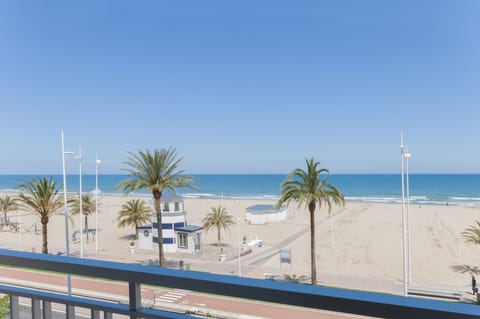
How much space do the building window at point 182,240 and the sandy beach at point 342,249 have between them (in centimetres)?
129

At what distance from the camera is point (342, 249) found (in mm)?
30031

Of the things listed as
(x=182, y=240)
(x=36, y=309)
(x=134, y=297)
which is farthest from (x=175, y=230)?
(x=134, y=297)

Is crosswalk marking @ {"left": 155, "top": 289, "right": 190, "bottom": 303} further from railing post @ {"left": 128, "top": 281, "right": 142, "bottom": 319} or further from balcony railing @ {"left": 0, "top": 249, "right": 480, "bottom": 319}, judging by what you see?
railing post @ {"left": 128, "top": 281, "right": 142, "bottom": 319}

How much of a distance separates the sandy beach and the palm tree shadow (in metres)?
0.05

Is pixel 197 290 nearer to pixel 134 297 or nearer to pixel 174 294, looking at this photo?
pixel 134 297

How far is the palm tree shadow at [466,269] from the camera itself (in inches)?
893

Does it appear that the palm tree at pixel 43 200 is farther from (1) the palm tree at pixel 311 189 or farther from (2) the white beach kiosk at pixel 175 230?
(1) the palm tree at pixel 311 189

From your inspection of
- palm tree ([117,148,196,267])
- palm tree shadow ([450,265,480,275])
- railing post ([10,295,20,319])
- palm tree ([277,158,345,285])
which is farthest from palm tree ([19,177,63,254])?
palm tree shadow ([450,265,480,275])

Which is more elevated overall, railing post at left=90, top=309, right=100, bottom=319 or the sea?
railing post at left=90, top=309, right=100, bottom=319

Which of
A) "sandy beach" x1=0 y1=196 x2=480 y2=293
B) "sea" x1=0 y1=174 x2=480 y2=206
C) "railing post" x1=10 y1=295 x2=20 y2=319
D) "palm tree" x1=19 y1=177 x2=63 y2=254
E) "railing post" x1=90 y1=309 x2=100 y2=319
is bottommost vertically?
"sea" x1=0 y1=174 x2=480 y2=206

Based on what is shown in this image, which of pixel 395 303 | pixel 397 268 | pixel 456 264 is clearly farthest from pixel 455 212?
pixel 395 303

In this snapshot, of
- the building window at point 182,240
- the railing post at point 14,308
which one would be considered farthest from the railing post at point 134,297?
the building window at point 182,240

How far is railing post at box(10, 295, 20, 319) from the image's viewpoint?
226cm

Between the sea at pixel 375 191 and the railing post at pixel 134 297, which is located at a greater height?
the railing post at pixel 134 297
